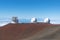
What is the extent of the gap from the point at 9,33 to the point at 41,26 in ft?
34.1

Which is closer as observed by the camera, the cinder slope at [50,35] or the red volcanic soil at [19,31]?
the cinder slope at [50,35]

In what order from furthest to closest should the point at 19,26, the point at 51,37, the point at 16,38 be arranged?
the point at 19,26
the point at 16,38
the point at 51,37

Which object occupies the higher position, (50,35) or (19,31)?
(19,31)

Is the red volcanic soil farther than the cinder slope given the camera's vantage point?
Yes

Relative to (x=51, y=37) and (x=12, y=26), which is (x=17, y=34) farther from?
(x=51, y=37)

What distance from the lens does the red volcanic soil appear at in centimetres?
4447

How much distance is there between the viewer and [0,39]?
42.3m

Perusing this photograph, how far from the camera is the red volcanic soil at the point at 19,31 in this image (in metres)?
44.5

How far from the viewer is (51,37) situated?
40.5 meters

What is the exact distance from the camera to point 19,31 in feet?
158

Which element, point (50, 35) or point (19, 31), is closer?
point (50, 35)

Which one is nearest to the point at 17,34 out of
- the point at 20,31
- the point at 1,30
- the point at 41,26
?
the point at 20,31

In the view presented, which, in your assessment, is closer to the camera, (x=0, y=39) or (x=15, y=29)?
(x=0, y=39)

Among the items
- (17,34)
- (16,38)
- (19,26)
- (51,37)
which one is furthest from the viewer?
(19,26)
